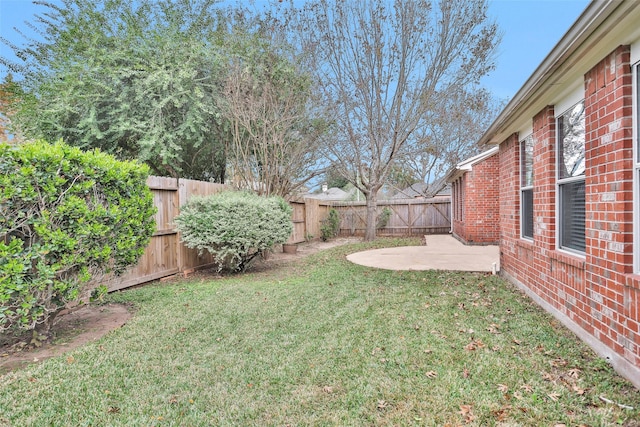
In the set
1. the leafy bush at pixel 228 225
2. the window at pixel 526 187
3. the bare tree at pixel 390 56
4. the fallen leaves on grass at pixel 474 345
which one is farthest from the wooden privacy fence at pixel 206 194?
the window at pixel 526 187

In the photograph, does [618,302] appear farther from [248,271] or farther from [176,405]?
[248,271]

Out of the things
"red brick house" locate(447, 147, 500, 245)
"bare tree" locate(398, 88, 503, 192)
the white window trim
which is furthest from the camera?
"bare tree" locate(398, 88, 503, 192)

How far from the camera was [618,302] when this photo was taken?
109 inches

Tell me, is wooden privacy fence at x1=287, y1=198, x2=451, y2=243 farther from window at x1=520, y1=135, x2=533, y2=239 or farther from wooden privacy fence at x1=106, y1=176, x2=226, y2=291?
window at x1=520, y1=135, x2=533, y2=239

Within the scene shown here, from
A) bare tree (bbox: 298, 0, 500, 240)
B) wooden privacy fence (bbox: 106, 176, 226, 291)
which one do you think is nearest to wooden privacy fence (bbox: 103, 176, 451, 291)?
wooden privacy fence (bbox: 106, 176, 226, 291)

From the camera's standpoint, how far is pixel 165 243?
6.82 meters

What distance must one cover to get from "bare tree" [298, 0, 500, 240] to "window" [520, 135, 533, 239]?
688cm

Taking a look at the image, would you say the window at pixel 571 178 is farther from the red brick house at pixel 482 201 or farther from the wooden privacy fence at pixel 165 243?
the red brick house at pixel 482 201

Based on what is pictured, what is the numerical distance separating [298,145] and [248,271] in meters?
4.16

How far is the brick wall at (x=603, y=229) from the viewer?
2662 millimetres

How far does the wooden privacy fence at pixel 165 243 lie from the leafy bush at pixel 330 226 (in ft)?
27.0

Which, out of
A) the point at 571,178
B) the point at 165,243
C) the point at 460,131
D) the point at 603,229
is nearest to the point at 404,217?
the point at 460,131

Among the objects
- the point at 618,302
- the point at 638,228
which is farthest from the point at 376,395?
the point at 638,228

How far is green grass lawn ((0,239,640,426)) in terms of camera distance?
2.34 m
